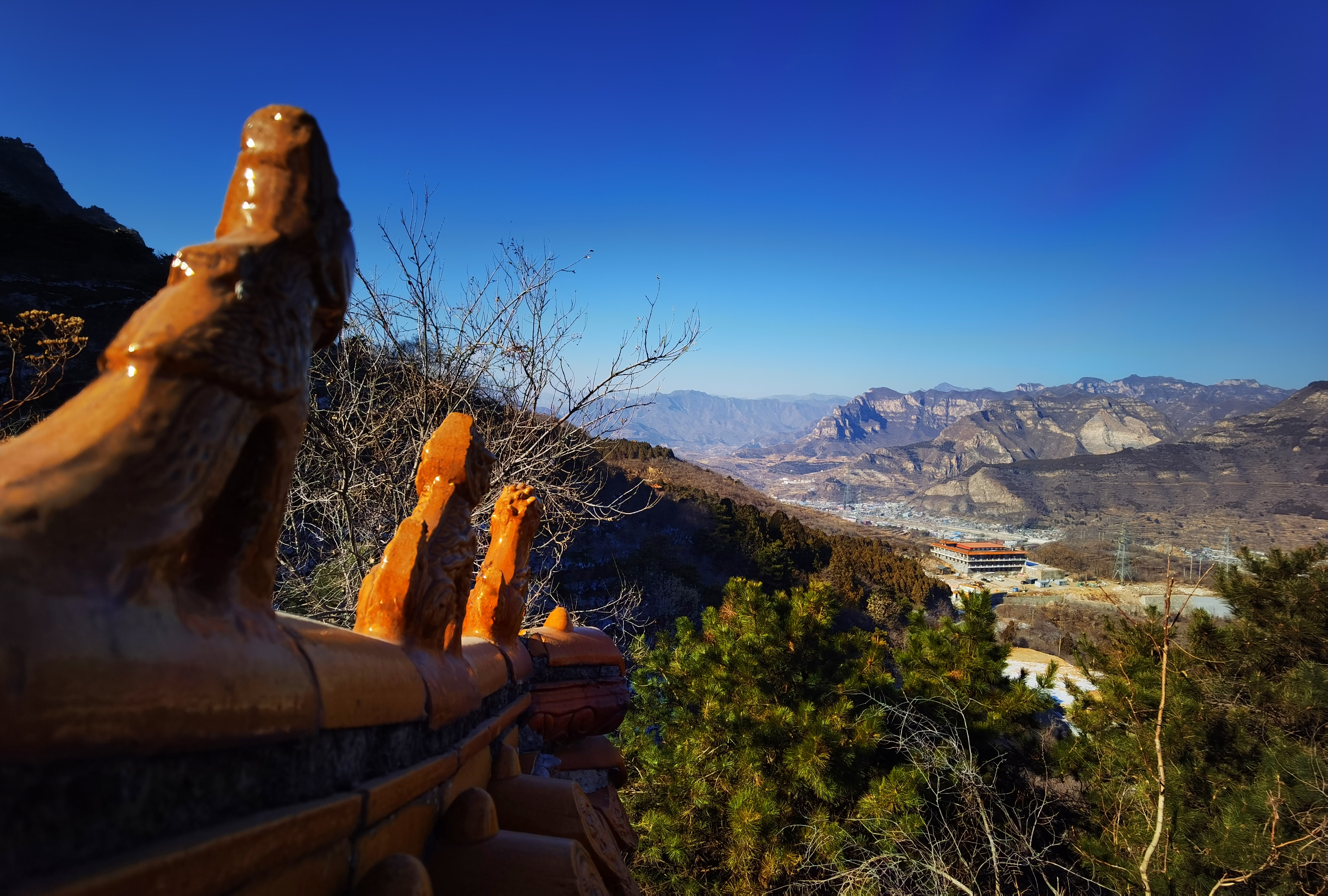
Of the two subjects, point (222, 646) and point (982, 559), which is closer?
point (222, 646)

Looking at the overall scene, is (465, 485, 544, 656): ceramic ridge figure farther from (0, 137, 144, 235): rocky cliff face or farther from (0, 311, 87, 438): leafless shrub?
(0, 137, 144, 235): rocky cliff face

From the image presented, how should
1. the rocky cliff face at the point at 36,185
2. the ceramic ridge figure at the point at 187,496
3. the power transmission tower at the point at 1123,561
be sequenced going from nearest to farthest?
the ceramic ridge figure at the point at 187,496, the rocky cliff face at the point at 36,185, the power transmission tower at the point at 1123,561

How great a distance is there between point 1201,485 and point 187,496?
11081cm

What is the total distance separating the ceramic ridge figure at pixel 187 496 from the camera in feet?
2.19

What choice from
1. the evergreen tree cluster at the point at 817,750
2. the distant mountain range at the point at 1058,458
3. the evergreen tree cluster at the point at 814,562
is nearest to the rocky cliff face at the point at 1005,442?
the distant mountain range at the point at 1058,458

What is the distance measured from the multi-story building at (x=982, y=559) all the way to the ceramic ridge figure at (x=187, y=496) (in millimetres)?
53353

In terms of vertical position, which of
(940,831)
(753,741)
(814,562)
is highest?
(753,741)

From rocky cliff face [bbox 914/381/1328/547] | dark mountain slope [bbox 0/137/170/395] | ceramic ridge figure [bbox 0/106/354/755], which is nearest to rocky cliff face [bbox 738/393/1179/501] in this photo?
rocky cliff face [bbox 914/381/1328/547]

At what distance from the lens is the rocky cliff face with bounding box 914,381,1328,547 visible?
230ft

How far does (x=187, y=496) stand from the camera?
83 centimetres

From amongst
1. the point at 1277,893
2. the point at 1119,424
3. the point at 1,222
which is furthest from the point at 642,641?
the point at 1119,424

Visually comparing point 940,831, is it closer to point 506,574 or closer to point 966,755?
point 966,755

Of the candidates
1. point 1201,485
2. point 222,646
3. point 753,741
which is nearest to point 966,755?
point 753,741

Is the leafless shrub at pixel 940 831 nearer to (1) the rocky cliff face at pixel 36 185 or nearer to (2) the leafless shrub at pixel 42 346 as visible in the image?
(2) the leafless shrub at pixel 42 346
